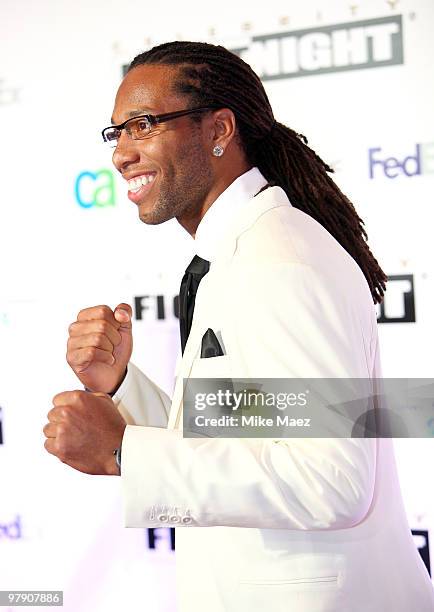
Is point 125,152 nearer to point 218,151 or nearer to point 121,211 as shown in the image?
point 218,151

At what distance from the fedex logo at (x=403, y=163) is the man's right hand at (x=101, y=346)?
0.82m

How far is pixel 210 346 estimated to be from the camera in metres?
1.18

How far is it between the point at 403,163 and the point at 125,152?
788mm

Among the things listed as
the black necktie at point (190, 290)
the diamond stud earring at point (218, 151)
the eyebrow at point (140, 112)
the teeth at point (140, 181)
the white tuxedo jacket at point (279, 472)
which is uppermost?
the eyebrow at point (140, 112)

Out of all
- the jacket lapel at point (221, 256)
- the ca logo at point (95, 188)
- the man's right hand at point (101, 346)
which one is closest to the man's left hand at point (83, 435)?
the jacket lapel at point (221, 256)

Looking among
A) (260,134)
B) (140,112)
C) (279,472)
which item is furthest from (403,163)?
(279,472)

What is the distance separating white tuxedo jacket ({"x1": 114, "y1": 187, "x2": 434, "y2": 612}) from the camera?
1.00 meters

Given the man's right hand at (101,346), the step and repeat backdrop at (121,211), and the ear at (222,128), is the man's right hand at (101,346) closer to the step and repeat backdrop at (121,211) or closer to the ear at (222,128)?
the ear at (222,128)

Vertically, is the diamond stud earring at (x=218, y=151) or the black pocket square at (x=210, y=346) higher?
the diamond stud earring at (x=218, y=151)

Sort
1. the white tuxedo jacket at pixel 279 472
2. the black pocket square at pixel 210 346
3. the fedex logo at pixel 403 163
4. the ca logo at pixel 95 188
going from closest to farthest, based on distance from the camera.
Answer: the white tuxedo jacket at pixel 279 472, the black pocket square at pixel 210 346, the fedex logo at pixel 403 163, the ca logo at pixel 95 188

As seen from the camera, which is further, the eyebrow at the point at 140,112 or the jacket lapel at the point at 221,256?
the eyebrow at the point at 140,112

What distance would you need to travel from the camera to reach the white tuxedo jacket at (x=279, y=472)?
3.29ft

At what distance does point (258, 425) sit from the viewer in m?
1.15

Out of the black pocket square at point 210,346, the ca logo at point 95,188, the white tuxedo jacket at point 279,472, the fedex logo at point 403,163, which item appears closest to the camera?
the white tuxedo jacket at point 279,472
